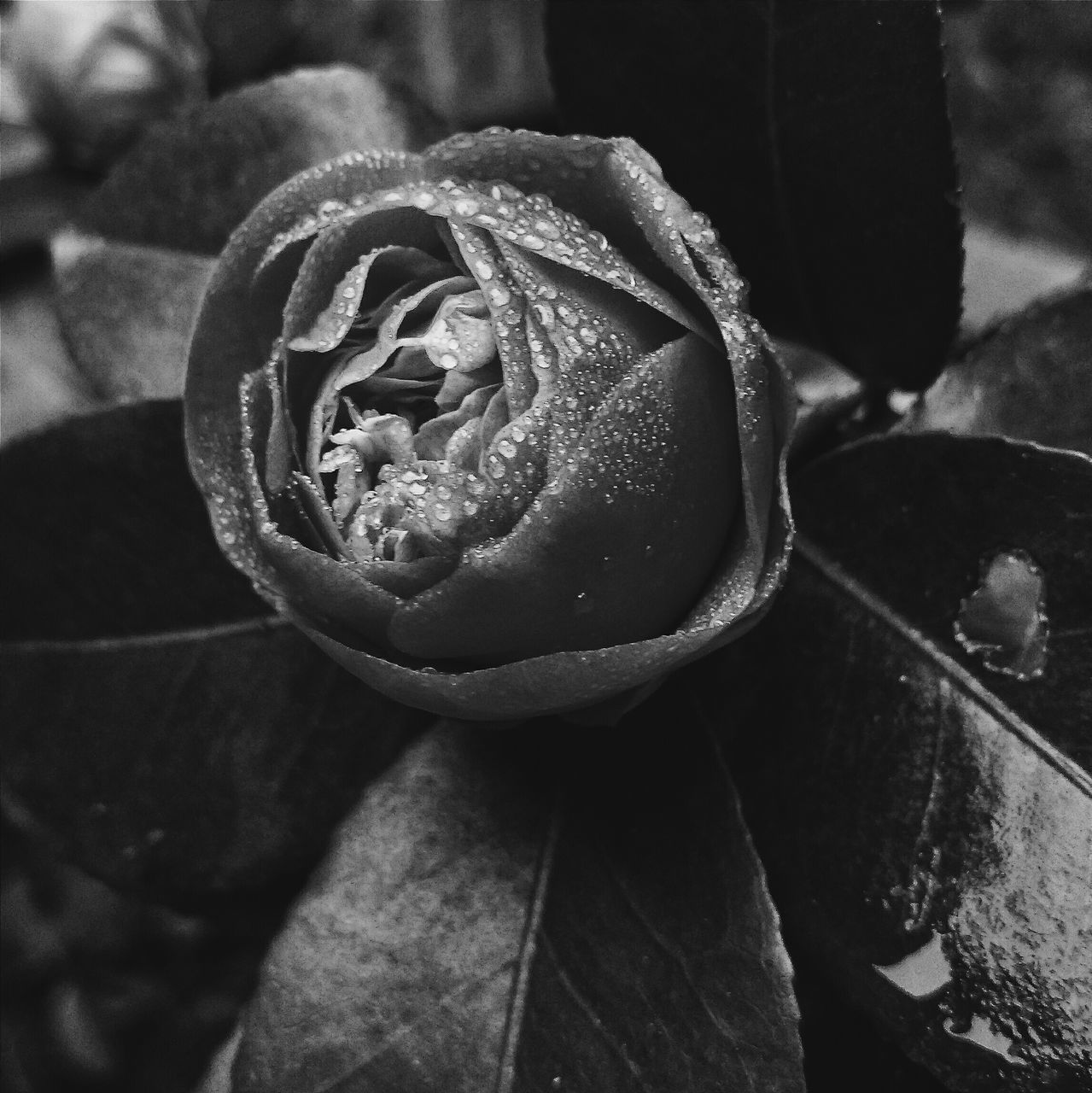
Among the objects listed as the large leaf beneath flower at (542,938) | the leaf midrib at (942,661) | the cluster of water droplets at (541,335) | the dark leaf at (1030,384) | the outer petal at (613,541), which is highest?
the cluster of water droplets at (541,335)

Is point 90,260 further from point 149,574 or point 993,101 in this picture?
point 993,101

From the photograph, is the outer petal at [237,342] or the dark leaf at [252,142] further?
the dark leaf at [252,142]

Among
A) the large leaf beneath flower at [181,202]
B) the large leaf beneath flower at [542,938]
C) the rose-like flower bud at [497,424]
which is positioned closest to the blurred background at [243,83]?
the large leaf beneath flower at [181,202]

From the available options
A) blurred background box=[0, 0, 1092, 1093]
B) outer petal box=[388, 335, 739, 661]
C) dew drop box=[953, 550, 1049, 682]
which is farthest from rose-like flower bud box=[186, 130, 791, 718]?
blurred background box=[0, 0, 1092, 1093]

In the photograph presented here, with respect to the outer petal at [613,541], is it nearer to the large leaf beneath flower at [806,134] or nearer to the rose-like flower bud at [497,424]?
the rose-like flower bud at [497,424]

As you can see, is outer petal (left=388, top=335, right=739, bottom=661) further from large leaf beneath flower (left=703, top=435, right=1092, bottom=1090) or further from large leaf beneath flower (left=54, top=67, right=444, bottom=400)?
large leaf beneath flower (left=54, top=67, right=444, bottom=400)

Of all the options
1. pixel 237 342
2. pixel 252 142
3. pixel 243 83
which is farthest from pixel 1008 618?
pixel 243 83
